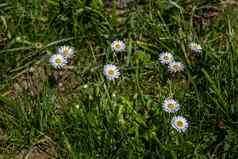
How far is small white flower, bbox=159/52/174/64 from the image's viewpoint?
2715 millimetres

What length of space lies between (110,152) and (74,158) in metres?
0.17

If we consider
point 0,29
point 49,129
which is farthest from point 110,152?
point 0,29

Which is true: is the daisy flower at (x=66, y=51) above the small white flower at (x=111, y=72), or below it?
above

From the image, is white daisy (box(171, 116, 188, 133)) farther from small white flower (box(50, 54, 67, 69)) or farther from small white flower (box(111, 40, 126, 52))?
small white flower (box(50, 54, 67, 69))

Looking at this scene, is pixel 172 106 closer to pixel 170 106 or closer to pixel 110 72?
pixel 170 106

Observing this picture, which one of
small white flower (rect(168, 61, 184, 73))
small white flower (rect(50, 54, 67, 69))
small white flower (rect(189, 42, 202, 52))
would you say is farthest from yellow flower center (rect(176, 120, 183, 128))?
small white flower (rect(50, 54, 67, 69))

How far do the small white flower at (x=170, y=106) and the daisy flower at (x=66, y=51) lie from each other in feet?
2.06

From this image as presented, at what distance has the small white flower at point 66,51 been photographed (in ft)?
9.19

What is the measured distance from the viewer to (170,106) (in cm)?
243

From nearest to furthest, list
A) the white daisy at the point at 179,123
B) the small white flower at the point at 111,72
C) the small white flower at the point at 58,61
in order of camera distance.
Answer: the white daisy at the point at 179,123
the small white flower at the point at 111,72
the small white flower at the point at 58,61

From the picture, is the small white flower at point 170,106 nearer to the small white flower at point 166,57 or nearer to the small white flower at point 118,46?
the small white flower at point 166,57

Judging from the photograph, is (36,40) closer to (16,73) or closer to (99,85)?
(16,73)

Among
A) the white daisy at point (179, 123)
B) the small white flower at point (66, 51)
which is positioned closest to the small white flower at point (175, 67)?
the white daisy at point (179, 123)

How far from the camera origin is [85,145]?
2369mm
